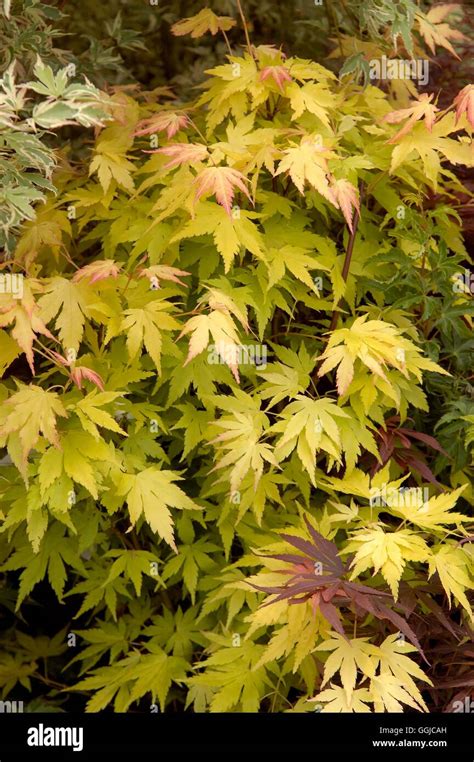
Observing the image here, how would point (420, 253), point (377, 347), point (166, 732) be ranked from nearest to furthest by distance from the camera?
point (377, 347)
point (166, 732)
point (420, 253)

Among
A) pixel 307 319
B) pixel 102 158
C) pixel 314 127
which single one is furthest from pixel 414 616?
pixel 102 158

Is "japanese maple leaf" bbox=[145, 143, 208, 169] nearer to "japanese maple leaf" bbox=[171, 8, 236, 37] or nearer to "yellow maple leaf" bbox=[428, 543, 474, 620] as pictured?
"japanese maple leaf" bbox=[171, 8, 236, 37]

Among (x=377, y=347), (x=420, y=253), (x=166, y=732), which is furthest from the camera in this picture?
(x=420, y=253)

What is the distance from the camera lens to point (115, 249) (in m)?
2.46

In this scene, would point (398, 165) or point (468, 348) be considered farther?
point (468, 348)

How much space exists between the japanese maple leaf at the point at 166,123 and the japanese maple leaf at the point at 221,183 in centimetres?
26

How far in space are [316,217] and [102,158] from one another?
660 millimetres

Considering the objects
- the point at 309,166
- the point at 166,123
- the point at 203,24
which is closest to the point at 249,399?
the point at 309,166

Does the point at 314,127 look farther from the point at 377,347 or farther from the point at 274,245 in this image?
the point at 377,347

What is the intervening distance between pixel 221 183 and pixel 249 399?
1.89 ft

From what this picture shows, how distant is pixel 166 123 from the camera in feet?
7.46

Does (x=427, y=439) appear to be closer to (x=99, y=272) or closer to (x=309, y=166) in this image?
(x=309, y=166)

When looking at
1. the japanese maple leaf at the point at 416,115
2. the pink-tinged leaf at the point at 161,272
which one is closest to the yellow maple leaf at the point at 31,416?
the pink-tinged leaf at the point at 161,272

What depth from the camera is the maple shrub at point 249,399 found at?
2.02m
